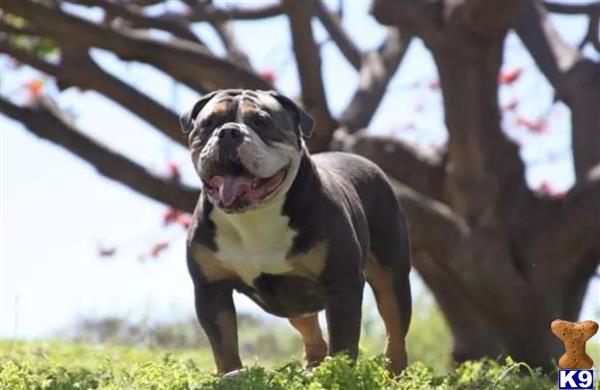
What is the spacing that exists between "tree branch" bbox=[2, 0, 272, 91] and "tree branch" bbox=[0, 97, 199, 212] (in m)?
0.77

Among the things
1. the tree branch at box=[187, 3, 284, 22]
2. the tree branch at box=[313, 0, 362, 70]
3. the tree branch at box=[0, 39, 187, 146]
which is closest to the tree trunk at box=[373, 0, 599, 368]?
the tree branch at box=[187, 3, 284, 22]

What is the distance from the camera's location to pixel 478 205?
34.7 ft

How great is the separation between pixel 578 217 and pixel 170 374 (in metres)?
5.59

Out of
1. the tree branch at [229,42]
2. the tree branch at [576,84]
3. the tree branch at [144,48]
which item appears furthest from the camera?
the tree branch at [229,42]

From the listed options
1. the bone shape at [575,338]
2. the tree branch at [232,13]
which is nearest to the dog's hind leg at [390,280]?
the bone shape at [575,338]

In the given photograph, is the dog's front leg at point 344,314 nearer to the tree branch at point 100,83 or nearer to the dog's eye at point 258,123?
the dog's eye at point 258,123

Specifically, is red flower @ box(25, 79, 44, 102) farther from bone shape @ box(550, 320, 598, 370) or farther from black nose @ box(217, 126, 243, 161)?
bone shape @ box(550, 320, 598, 370)

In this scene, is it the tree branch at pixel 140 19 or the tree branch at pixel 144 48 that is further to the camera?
the tree branch at pixel 140 19

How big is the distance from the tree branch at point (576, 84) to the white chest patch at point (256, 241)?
5120 millimetres

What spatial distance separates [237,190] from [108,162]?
5256mm

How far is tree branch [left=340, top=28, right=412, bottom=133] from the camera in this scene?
10.9 m

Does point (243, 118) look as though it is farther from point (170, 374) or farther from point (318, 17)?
point (318, 17)

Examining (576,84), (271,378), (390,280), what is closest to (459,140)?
(576,84)

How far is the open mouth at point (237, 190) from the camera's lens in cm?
547
